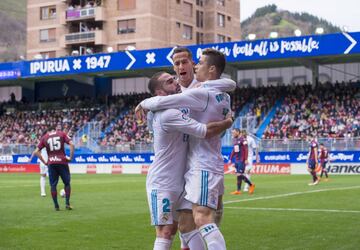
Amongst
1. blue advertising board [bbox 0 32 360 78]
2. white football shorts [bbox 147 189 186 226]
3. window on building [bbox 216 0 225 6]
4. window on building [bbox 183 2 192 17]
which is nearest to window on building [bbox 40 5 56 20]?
window on building [bbox 183 2 192 17]

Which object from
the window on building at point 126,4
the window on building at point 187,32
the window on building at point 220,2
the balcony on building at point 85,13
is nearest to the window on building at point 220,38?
the window on building at point 220,2

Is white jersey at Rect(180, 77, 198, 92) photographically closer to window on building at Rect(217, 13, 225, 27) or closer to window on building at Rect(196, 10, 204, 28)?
window on building at Rect(196, 10, 204, 28)

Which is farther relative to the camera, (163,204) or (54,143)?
(54,143)

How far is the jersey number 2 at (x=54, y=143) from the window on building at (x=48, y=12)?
2521 inches

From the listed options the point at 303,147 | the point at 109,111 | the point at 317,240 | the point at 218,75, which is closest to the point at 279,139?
the point at 303,147

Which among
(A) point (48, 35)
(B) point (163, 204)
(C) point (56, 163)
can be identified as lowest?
(C) point (56, 163)

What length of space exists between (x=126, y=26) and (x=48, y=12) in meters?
11.1

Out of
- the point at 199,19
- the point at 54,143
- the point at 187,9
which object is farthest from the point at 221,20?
the point at 54,143

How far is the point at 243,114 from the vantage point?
49719 mm

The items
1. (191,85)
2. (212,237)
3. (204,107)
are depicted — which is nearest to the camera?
(212,237)

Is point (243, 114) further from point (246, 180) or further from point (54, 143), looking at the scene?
point (54, 143)

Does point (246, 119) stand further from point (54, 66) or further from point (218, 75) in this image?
point (218, 75)

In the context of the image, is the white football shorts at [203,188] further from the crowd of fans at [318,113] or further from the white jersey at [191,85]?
the crowd of fans at [318,113]

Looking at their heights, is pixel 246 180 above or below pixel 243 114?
below
